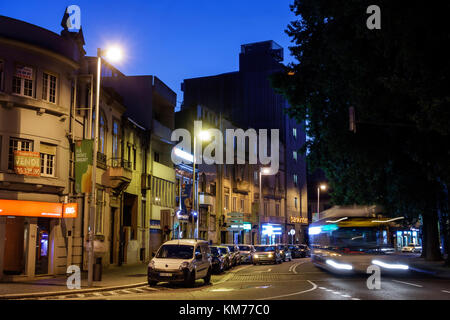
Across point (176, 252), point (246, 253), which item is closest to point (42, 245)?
point (176, 252)

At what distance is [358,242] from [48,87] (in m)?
16.2

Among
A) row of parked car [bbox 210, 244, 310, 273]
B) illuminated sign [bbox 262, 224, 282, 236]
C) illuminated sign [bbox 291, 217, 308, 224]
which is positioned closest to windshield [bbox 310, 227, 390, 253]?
row of parked car [bbox 210, 244, 310, 273]

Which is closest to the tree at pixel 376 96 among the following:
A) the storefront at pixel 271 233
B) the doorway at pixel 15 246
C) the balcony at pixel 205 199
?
the doorway at pixel 15 246

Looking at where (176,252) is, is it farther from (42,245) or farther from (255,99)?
(255,99)

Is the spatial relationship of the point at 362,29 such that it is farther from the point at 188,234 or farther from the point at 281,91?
the point at 188,234

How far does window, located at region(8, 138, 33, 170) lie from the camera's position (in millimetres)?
24128

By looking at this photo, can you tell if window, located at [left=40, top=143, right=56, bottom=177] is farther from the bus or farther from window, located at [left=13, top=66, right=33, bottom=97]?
the bus

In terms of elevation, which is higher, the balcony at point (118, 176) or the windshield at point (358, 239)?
the balcony at point (118, 176)

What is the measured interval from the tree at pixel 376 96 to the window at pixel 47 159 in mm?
12693

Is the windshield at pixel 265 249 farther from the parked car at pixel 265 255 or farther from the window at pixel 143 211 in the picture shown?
the window at pixel 143 211

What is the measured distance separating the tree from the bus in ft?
8.33

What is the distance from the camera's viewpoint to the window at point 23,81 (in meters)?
24.5

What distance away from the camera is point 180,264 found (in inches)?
827

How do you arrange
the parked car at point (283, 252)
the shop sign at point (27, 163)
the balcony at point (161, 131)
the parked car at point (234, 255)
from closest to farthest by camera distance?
the shop sign at point (27, 163), the parked car at point (234, 255), the balcony at point (161, 131), the parked car at point (283, 252)
